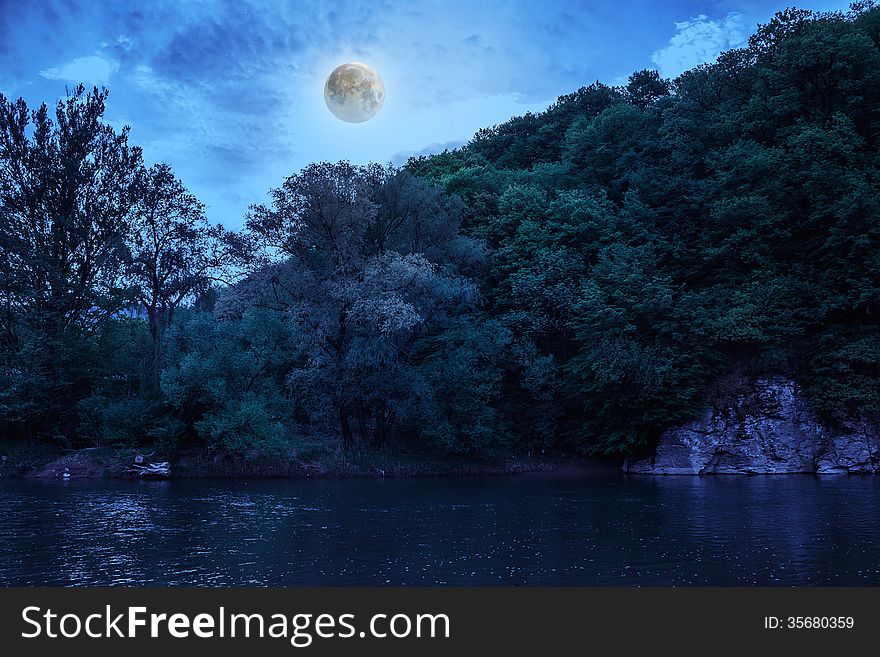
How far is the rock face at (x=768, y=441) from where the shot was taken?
144 ft

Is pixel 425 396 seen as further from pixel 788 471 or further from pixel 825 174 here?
pixel 825 174

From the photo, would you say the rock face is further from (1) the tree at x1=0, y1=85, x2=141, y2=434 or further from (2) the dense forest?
(1) the tree at x1=0, y1=85, x2=141, y2=434

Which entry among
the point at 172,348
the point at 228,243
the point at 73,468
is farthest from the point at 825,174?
the point at 73,468

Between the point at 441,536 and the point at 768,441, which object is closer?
the point at 441,536

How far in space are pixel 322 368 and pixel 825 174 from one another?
37.5 meters

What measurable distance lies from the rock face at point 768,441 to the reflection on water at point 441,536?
9550 mm

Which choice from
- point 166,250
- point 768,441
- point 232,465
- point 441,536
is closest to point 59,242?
point 166,250

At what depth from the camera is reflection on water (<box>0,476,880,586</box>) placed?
51.6 feet

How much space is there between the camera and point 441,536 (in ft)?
69.7

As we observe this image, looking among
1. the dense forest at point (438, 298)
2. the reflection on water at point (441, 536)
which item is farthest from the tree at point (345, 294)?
the reflection on water at point (441, 536)

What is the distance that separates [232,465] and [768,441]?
117 ft

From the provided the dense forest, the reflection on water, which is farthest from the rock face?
the reflection on water

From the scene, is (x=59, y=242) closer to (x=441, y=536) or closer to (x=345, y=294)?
(x=345, y=294)

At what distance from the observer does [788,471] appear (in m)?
44.8
